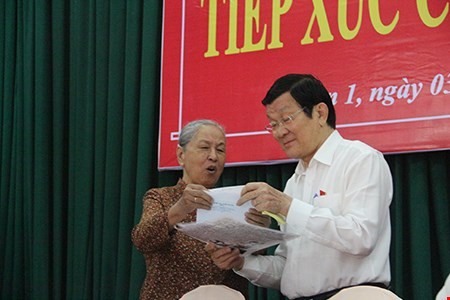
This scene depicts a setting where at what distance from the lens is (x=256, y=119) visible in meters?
3.68

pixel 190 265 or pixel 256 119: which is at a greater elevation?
pixel 256 119

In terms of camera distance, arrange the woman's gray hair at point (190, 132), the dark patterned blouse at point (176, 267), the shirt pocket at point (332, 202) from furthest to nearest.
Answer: the woman's gray hair at point (190, 132) < the dark patterned blouse at point (176, 267) < the shirt pocket at point (332, 202)

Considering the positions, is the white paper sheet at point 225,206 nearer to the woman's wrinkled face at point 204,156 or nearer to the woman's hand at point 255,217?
the woman's hand at point 255,217

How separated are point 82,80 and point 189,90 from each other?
837 millimetres

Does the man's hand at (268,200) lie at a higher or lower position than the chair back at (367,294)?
higher

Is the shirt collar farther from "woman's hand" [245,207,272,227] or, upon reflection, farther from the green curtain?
the green curtain

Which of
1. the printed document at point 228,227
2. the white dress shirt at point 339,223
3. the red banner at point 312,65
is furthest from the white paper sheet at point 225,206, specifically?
the red banner at point 312,65

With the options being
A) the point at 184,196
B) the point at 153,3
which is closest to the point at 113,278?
the point at 153,3

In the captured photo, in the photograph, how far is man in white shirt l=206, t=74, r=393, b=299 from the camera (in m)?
2.25

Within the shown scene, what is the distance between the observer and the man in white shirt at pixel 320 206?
225 centimetres

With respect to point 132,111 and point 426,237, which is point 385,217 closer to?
point 426,237

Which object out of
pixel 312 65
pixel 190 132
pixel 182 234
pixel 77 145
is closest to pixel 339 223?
pixel 182 234

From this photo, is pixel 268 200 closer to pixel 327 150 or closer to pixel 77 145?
pixel 327 150

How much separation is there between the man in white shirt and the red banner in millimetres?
881
